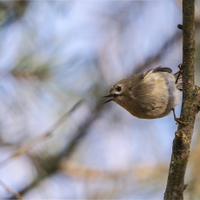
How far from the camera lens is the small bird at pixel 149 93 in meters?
2.48

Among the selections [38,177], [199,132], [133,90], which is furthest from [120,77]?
[38,177]

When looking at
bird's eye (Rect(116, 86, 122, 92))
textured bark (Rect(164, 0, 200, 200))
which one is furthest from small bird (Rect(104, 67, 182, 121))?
textured bark (Rect(164, 0, 200, 200))

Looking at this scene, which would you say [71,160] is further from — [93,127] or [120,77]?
[120,77]

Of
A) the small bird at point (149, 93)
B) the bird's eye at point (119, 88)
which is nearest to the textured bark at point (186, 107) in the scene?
the small bird at point (149, 93)

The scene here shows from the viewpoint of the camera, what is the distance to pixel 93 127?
288 centimetres

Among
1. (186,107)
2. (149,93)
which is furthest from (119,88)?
(186,107)

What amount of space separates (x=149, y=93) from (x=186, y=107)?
0.99m

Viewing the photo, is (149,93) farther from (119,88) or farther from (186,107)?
(186,107)

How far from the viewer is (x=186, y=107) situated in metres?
1.55

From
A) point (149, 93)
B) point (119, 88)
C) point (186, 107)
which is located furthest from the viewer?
point (119, 88)

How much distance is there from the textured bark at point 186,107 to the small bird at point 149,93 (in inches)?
34.9

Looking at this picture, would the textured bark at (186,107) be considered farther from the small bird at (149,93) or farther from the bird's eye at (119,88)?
the bird's eye at (119,88)

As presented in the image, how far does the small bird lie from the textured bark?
0.89m

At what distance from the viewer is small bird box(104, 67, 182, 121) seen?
248 cm
